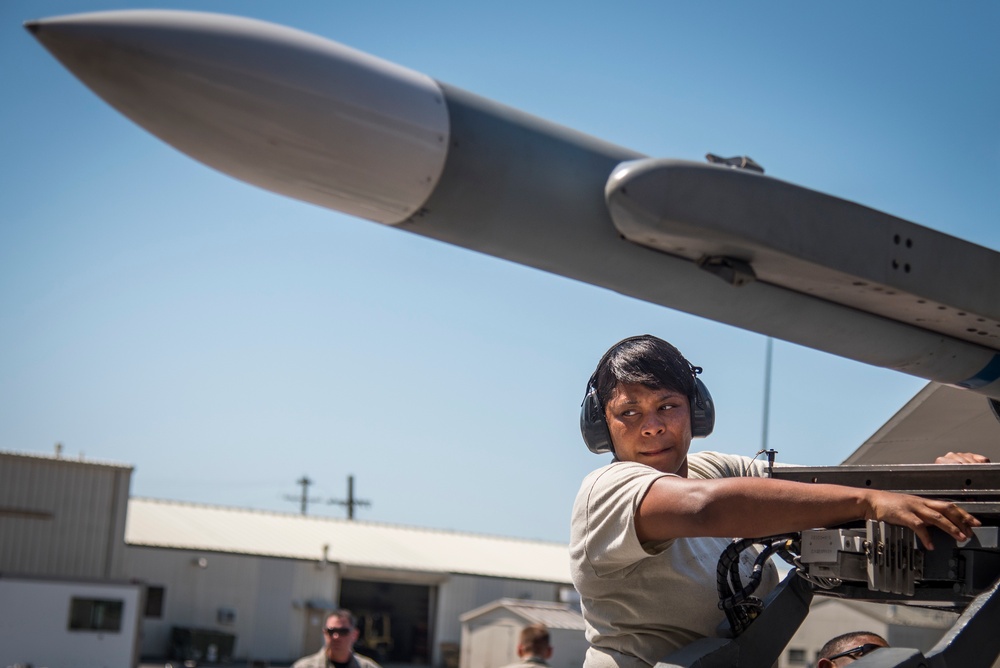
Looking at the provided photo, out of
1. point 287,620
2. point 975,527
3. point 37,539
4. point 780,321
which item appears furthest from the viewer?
point 287,620

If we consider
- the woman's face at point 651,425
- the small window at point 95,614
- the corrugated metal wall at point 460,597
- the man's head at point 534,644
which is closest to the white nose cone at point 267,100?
the woman's face at point 651,425

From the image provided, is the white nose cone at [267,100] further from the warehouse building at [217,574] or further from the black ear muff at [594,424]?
the warehouse building at [217,574]

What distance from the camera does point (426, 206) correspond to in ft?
11.7

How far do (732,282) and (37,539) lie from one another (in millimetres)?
28554

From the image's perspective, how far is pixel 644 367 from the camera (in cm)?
282

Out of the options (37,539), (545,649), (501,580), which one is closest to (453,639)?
(501,580)

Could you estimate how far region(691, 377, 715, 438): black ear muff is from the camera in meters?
2.95

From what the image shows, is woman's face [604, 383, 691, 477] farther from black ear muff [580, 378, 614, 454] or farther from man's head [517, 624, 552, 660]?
man's head [517, 624, 552, 660]

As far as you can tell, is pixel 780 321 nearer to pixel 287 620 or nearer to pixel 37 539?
pixel 37 539

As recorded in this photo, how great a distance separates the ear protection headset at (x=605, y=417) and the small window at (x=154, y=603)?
31.8m

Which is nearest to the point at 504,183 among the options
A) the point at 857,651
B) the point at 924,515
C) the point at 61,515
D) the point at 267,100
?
the point at 267,100

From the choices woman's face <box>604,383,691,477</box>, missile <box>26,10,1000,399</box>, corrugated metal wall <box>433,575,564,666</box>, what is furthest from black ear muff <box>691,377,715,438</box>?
corrugated metal wall <box>433,575,564,666</box>

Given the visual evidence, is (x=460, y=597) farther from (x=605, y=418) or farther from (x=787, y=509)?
(x=787, y=509)

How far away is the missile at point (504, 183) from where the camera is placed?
3248mm
